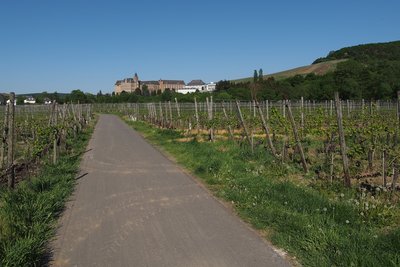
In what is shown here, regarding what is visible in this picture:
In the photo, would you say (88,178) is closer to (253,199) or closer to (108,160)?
(108,160)

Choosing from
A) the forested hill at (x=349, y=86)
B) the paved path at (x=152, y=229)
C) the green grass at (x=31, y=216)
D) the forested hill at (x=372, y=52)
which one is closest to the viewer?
the green grass at (x=31, y=216)

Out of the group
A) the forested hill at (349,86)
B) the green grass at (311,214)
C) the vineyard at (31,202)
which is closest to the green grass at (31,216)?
the vineyard at (31,202)

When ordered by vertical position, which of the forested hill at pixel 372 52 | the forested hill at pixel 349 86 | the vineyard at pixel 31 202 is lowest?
the vineyard at pixel 31 202

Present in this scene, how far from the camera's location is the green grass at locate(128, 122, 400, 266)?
480 cm

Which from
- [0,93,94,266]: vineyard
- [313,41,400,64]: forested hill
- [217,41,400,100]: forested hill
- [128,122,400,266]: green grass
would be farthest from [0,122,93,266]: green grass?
[313,41,400,64]: forested hill

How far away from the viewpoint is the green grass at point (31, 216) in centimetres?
480

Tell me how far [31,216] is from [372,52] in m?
166

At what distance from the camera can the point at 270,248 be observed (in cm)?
522

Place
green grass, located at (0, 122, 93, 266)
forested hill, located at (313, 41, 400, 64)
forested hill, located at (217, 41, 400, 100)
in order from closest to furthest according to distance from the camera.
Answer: green grass, located at (0, 122, 93, 266) → forested hill, located at (217, 41, 400, 100) → forested hill, located at (313, 41, 400, 64)

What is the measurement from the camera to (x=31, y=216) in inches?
256

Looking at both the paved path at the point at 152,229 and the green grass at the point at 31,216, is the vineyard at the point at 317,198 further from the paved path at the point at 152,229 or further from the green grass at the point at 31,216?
the green grass at the point at 31,216

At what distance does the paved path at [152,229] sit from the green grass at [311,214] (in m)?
0.37

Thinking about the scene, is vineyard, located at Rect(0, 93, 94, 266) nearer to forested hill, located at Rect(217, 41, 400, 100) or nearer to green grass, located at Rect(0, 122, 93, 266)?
green grass, located at Rect(0, 122, 93, 266)

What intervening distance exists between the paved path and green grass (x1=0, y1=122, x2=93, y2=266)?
225 mm
